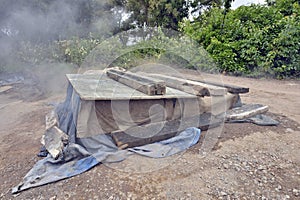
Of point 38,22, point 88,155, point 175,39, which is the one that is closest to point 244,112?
point 88,155

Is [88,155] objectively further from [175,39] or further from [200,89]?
[175,39]

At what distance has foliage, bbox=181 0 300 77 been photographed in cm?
540

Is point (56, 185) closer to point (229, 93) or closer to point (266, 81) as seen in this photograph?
point (229, 93)

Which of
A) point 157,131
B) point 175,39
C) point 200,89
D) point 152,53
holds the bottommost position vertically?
point 157,131

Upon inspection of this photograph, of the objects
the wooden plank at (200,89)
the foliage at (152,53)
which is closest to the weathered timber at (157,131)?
the wooden plank at (200,89)

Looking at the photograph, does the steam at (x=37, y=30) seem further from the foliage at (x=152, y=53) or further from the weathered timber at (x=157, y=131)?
the weathered timber at (x=157, y=131)

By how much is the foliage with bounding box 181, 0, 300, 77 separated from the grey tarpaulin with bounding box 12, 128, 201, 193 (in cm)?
482

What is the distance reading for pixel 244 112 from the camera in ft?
8.48

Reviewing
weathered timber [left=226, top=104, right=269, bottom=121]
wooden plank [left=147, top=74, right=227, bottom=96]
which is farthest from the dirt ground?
wooden plank [left=147, top=74, right=227, bottom=96]

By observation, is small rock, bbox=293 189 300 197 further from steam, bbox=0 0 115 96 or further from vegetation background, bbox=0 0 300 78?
steam, bbox=0 0 115 96

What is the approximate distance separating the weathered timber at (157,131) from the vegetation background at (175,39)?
14.2 ft

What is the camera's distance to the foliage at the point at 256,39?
A: 5.40m

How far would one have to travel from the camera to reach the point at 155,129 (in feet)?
6.89

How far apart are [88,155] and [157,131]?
0.74 m
